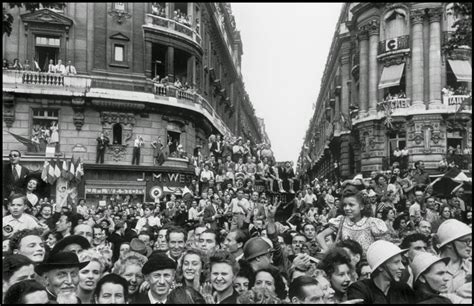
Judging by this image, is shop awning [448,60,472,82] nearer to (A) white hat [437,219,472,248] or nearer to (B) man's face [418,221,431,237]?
(A) white hat [437,219,472,248]

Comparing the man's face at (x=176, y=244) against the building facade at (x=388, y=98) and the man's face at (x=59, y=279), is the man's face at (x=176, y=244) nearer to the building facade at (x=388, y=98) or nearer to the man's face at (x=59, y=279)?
the man's face at (x=59, y=279)

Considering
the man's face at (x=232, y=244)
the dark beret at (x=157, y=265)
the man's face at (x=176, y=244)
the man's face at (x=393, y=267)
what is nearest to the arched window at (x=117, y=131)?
the man's face at (x=232, y=244)

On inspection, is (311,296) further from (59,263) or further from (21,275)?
(21,275)

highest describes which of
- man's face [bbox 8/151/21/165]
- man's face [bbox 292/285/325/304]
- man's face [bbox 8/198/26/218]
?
man's face [bbox 8/151/21/165]

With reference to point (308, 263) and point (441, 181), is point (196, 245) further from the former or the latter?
point (441, 181)

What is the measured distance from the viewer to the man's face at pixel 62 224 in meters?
7.72

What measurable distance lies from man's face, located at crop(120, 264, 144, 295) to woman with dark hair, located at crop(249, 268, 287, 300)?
124 cm

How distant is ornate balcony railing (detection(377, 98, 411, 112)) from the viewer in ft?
64.3

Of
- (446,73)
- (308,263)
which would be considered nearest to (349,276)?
(308,263)

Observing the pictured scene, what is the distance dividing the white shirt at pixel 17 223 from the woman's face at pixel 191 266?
2.65 m

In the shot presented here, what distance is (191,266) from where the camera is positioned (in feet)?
17.9

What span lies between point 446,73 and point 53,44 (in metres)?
14.7

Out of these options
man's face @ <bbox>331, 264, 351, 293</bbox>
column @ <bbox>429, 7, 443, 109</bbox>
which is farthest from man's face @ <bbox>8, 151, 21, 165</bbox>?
column @ <bbox>429, 7, 443, 109</bbox>

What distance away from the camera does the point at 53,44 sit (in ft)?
67.3
